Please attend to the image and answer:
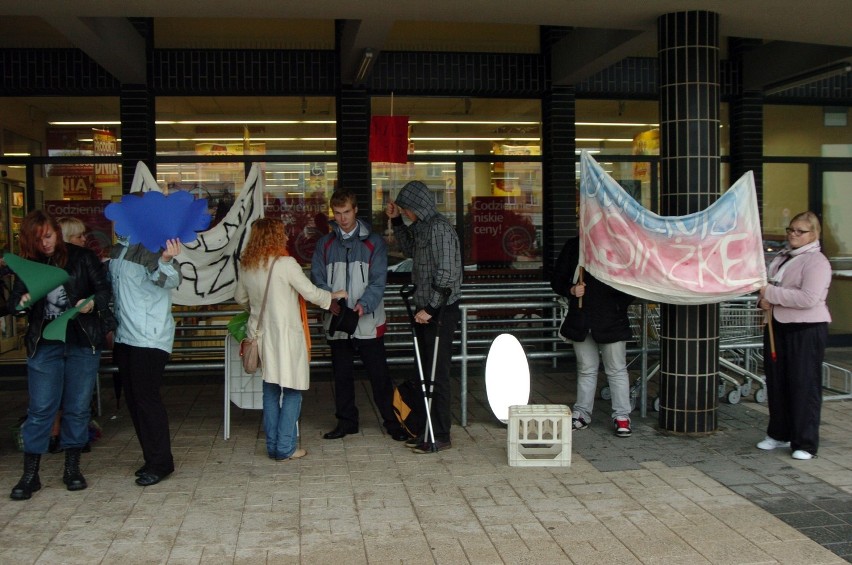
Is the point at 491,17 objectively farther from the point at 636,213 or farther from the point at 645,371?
the point at 645,371

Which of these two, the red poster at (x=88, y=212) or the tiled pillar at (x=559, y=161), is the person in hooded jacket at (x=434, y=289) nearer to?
the tiled pillar at (x=559, y=161)

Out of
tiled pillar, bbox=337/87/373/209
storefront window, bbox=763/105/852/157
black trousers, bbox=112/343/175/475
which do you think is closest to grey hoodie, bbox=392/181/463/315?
black trousers, bbox=112/343/175/475

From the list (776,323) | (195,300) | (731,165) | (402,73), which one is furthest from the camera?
(731,165)

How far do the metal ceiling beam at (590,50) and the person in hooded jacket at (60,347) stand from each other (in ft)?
16.2

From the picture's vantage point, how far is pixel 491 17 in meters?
7.26

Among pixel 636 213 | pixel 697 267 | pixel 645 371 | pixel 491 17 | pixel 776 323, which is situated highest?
pixel 491 17

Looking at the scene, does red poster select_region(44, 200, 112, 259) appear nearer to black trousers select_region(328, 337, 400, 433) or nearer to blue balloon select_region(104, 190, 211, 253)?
black trousers select_region(328, 337, 400, 433)

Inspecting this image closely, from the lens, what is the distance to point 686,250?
6.61 m

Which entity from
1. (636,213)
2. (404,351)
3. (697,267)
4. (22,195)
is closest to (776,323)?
(697,267)

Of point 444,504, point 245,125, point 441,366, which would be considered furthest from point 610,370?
point 245,125

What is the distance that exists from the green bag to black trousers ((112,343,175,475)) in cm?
78

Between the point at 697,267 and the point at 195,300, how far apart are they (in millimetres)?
4138

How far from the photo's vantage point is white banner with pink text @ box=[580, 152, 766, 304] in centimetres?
655

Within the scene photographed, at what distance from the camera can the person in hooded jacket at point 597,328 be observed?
7051mm
